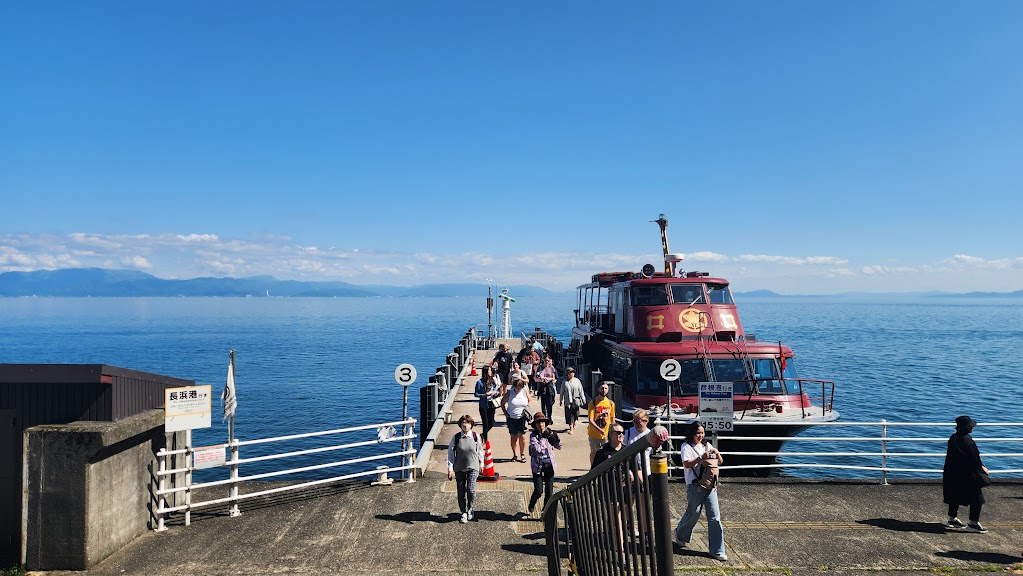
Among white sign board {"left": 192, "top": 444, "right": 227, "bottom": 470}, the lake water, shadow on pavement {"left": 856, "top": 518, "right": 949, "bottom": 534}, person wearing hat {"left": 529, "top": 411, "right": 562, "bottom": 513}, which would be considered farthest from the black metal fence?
the lake water

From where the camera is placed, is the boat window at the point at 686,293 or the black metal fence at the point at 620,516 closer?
the black metal fence at the point at 620,516

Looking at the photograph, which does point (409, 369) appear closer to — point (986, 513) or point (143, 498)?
point (143, 498)

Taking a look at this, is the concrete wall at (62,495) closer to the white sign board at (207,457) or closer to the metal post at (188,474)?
the metal post at (188,474)

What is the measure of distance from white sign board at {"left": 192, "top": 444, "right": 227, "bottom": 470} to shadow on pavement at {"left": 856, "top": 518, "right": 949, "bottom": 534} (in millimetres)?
10240

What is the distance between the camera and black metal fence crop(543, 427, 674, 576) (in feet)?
9.64

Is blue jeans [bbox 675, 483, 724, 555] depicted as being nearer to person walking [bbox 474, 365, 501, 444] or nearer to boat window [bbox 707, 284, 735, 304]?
→ person walking [bbox 474, 365, 501, 444]

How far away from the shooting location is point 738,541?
29.1 feet

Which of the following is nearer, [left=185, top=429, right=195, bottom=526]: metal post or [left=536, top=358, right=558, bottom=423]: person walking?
[left=185, top=429, right=195, bottom=526]: metal post

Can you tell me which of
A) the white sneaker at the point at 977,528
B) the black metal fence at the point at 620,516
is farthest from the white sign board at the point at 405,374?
the white sneaker at the point at 977,528

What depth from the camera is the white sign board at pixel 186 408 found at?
9289 millimetres

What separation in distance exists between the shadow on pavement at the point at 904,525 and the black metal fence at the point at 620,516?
6.57 metres

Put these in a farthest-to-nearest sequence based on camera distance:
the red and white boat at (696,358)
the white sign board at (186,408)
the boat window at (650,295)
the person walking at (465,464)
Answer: the boat window at (650,295)
the red and white boat at (696,358)
the person walking at (465,464)
the white sign board at (186,408)

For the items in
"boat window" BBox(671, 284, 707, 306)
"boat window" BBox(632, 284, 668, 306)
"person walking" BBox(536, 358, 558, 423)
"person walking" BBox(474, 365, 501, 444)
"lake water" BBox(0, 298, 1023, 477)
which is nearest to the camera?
"person walking" BBox(474, 365, 501, 444)

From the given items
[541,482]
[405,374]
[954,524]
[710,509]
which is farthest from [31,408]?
[954,524]
